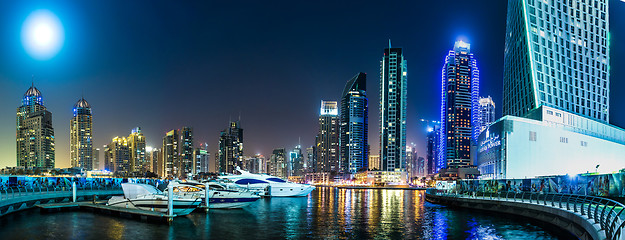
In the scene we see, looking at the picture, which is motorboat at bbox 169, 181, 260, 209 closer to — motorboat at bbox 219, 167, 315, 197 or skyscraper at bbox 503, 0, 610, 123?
motorboat at bbox 219, 167, 315, 197

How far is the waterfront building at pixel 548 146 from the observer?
307 ft

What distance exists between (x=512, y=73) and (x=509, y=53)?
8.12 meters

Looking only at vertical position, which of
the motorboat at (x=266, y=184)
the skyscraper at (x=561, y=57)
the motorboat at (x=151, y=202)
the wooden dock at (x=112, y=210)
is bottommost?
the motorboat at (x=266, y=184)

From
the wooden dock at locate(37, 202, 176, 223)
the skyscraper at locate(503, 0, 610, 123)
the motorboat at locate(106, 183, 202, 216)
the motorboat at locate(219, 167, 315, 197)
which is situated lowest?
the motorboat at locate(219, 167, 315, 197)

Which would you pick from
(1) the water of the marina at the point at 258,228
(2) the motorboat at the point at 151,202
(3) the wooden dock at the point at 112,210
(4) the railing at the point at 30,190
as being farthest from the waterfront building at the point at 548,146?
(3) the wooden dock at the point at 112,210

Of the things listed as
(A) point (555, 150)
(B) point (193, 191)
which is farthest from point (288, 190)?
(A) point (555, 150)

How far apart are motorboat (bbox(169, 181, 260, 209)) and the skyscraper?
81.9 metres

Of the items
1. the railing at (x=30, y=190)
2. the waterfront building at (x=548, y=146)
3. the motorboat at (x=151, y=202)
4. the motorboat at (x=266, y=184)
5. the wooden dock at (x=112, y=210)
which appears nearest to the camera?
the wooden dock at (x=112, y=210)

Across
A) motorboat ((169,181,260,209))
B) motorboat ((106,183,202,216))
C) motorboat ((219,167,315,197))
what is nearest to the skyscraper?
motorboat ((219,167,315,197))

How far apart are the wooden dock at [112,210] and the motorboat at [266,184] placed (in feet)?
90.8

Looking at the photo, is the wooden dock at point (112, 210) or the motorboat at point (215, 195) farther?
the motorboat at point (215, 195)

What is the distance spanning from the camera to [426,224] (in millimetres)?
38125

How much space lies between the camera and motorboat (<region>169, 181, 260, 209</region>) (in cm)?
4494

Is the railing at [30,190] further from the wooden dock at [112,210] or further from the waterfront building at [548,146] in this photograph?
the waterfront building at [548,146]
